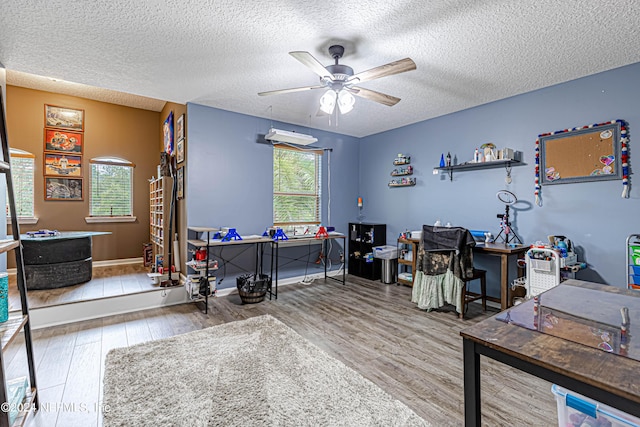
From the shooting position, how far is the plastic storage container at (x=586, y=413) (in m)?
0.96

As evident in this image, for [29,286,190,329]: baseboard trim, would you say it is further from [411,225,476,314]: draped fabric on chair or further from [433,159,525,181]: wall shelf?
[433,159,525,181]: wall shelf

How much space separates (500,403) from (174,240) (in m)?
4.24

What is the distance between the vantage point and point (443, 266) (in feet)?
→ 11.1

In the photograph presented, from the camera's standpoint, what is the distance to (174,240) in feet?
14.4

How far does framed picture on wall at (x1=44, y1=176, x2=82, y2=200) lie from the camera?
4965mm

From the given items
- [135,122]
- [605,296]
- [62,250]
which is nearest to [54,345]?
[62,250]

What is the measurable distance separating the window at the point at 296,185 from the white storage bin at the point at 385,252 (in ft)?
3.78

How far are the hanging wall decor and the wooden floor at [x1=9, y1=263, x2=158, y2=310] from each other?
502cm

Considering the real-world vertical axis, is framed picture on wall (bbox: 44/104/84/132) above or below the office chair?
above

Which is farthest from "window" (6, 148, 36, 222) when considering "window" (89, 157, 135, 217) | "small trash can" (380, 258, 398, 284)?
"small trash can" (380, 258, 398, 284)

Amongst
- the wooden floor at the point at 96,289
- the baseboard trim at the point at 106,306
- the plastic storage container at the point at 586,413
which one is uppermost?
the plastic storage container at the point at 586,413

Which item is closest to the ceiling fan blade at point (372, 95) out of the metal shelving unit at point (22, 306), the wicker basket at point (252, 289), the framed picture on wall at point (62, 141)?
the metal shelving unit at point (22, 306)

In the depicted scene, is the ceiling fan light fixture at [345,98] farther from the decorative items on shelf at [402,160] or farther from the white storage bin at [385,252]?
the white storage bin at [385,252]

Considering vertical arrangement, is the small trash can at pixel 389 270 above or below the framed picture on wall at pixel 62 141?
below
